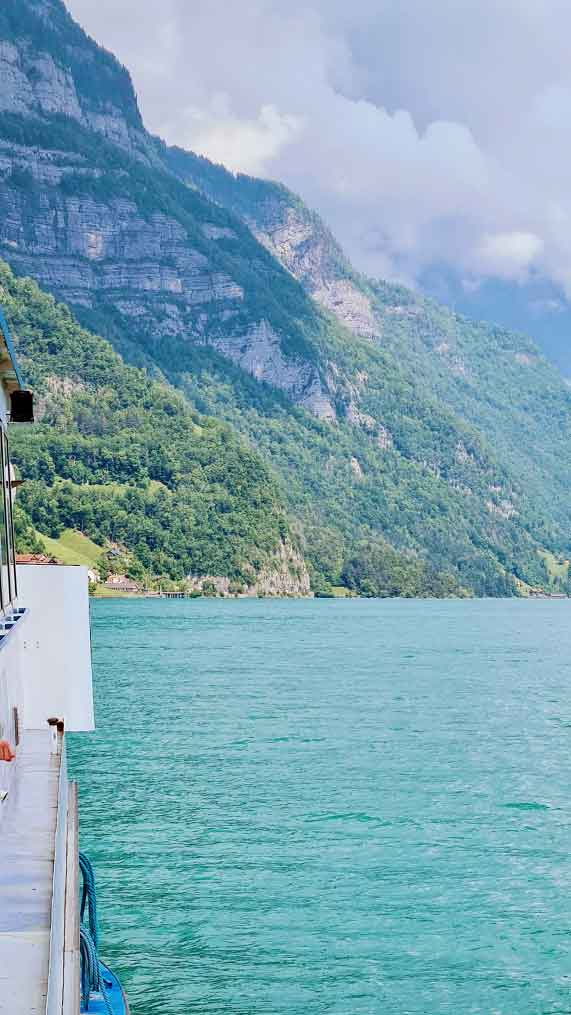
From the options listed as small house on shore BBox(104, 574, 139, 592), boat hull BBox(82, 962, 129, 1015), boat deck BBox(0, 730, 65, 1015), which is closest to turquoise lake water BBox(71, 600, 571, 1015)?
boat hull BBox(82, 962, 129, 1015)

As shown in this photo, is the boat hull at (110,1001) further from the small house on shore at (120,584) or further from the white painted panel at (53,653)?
the small house on shore at (120,584)

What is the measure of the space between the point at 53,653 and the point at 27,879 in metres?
8.65

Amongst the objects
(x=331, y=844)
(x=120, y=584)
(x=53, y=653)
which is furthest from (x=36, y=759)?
(x=120, y=584)

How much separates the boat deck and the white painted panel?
70.4 inches

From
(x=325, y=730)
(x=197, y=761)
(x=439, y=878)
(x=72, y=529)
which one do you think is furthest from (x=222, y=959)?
(x=72, y=529)

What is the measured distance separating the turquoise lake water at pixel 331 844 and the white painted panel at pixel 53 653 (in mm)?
3887

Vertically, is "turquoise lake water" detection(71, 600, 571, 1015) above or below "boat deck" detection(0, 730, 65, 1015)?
below

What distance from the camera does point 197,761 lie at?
129ft

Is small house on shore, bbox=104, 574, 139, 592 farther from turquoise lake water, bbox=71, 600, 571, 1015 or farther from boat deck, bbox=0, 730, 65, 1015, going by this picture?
boat deck, bbox=0, 730, 65, 1015

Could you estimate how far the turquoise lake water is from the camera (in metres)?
18.5

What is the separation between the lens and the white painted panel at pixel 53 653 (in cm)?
1897

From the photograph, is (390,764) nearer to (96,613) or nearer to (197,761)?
(197,761)

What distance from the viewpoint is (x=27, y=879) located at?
10672mm

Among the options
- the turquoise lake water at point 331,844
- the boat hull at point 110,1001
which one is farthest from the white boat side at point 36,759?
the turquoise lake water at point 331,844
